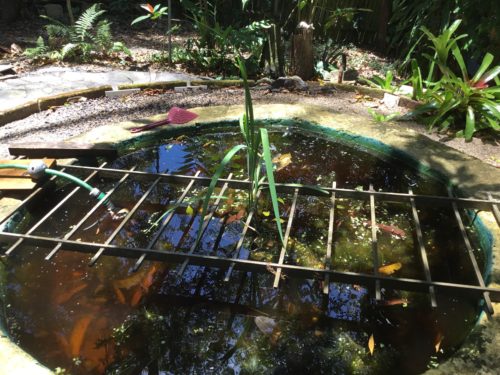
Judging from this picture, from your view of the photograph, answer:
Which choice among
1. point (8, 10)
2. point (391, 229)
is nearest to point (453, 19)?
point (391, 229)

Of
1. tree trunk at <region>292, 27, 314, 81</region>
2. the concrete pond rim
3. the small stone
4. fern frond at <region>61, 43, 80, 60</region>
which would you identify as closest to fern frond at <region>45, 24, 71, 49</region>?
fern frond at <region>61, 43, 80, 60</region>

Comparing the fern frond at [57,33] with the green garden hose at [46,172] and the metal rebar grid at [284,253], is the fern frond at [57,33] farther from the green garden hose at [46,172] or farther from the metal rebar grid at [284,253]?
the metal rebar grid at [284,253]

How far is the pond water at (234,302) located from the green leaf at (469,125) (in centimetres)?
85

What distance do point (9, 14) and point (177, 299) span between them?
752 cm

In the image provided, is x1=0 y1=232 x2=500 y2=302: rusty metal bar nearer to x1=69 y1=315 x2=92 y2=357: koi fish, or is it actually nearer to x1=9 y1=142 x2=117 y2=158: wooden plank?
x1=69 y1=315 x2=92 y2=357: koi fish

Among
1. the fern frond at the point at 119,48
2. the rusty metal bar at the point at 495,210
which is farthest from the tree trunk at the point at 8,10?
the rusty metal bar at the point at 495,210

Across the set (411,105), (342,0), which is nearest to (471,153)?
(411,105)

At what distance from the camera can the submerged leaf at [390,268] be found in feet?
6.87

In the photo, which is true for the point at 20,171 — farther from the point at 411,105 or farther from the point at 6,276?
the point at 411,105

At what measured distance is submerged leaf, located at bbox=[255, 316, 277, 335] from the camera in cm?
178

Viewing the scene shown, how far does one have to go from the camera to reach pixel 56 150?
2.85m

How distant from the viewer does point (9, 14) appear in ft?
23.7

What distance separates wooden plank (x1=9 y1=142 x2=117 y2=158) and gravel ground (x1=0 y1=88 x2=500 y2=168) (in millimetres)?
311

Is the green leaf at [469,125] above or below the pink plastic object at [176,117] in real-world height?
above
